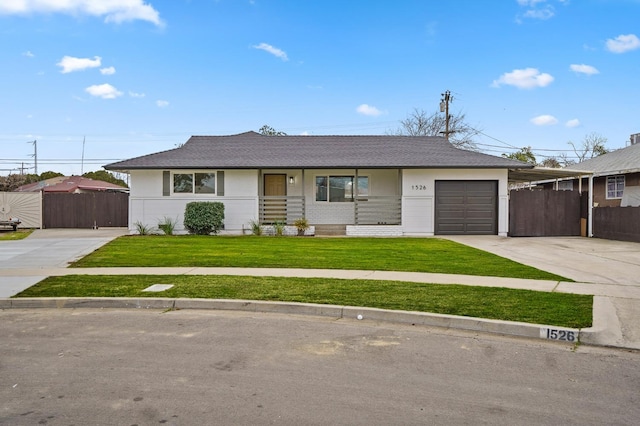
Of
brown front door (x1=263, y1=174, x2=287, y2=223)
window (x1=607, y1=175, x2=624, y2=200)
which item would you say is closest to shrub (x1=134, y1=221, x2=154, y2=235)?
brown front door (x1=263, y1=174, x2=287, y2=223)

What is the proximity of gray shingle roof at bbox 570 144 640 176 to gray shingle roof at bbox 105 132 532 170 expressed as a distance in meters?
8.16

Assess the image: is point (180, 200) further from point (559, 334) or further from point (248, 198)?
point (559, 334)

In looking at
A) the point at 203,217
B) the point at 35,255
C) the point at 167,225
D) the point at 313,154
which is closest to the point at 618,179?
the point at 313,154

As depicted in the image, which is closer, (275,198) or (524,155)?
(275,198)

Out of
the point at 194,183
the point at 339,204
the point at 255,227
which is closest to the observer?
the point at 255,227

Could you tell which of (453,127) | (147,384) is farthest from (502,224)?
(453,127)

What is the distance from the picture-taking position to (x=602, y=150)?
5753cm

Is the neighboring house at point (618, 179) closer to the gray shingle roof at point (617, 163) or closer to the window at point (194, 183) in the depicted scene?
the gray shingle roof at point (617, 163)

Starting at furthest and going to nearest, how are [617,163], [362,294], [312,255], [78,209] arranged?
[617,163] → [78,209] → [312,255] → [362,294]

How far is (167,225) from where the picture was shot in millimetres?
21703

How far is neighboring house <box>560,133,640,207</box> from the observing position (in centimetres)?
2603

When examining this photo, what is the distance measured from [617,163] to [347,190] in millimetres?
16151

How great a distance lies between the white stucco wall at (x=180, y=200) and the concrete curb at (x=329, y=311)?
1382 centimetres

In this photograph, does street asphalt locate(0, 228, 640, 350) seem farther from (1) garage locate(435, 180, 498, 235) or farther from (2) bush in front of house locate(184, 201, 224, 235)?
(2) bush in front of house locate(184, 201, 224, 235)
